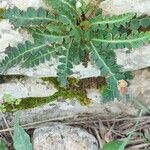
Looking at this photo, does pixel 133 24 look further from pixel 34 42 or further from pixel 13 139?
pixel 13 139

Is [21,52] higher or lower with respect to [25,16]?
lower

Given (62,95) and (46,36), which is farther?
(62,95)

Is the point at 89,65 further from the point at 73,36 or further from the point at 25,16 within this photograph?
the point at 25,16

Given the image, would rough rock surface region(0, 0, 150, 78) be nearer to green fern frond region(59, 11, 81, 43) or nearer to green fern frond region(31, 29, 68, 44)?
green fern frond region(31, 29, 68, 44)

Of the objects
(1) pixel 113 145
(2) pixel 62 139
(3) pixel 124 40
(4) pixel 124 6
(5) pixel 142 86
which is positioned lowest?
(1) pixel 113 145

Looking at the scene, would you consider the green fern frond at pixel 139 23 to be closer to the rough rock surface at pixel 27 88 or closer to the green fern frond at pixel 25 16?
the green fern frond at pixel 25 16

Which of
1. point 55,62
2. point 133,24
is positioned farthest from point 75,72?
point 133,24

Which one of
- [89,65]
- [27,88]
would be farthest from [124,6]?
[27,88]
